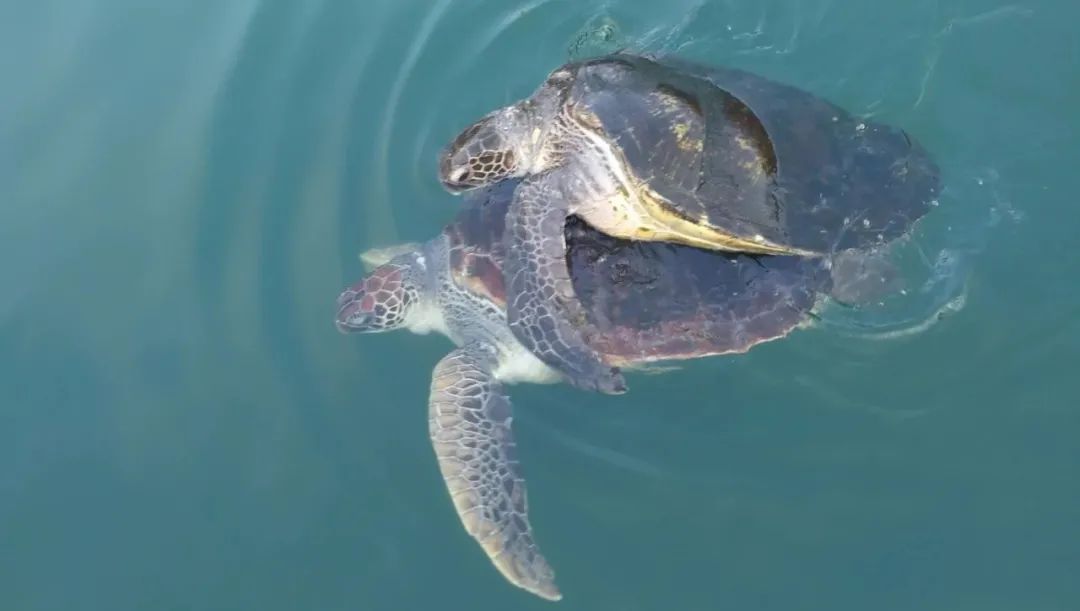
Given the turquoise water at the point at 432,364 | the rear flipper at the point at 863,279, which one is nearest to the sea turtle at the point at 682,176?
the rear flipper at the point at 863,279

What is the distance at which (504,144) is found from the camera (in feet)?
15.3

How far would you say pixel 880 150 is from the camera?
176 inches

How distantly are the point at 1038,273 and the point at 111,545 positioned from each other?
16.9 feet

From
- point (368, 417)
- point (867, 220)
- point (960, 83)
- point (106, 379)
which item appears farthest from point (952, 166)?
point (106, 379)

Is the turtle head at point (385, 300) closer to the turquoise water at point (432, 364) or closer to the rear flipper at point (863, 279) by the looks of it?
the turquoise water at point (432, 364)

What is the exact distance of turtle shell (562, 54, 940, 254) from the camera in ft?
12.8

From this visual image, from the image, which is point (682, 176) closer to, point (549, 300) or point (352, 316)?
point (549, 300)

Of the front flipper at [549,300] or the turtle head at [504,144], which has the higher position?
the turtle head at [504,144]

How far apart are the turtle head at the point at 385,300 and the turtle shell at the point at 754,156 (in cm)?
145

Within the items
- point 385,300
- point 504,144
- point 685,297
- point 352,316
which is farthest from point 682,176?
point 352,316

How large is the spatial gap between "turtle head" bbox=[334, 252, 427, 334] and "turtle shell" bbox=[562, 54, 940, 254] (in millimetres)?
1448

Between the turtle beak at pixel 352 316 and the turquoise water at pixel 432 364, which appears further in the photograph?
the turtle beak at pixel 352 316

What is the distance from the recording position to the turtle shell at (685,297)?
413 cm

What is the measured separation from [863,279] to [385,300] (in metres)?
2.58
